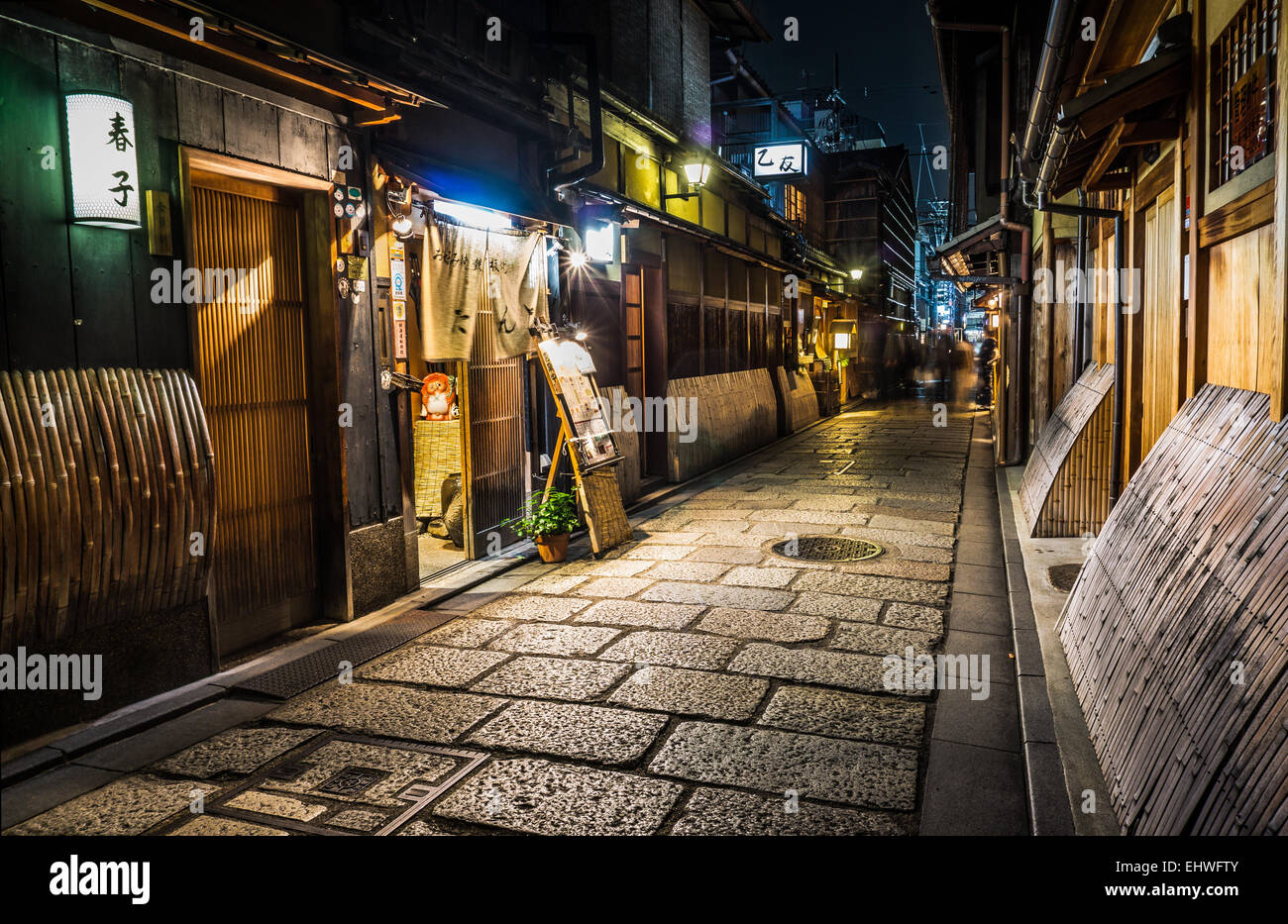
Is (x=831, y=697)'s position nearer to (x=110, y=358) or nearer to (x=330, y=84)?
(x=110, y=358)

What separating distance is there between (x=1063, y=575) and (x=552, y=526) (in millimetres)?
6659

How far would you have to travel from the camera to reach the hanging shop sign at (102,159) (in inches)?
247

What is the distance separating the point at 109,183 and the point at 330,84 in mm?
2347

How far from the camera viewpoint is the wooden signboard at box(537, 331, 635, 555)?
1209 cm

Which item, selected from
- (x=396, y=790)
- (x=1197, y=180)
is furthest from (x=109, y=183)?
(x=1197, y=180)

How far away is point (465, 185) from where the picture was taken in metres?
10.8

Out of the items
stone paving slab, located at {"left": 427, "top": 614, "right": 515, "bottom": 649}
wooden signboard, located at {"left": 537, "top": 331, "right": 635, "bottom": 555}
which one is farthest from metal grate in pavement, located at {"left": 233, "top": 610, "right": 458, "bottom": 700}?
wooden signboard, located at {"left": 537, "top": 331, "right": 635, "bottom": 555}

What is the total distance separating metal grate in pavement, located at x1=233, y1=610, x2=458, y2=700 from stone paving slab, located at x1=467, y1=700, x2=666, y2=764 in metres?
2.05

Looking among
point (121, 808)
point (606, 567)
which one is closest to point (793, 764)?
point (121, 808)

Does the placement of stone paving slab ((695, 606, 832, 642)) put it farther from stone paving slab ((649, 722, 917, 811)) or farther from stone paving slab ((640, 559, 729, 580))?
stone paving slab ((649, 722, 917, 811))

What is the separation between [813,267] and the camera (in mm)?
33844

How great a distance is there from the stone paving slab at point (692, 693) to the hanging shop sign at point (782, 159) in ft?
76.3

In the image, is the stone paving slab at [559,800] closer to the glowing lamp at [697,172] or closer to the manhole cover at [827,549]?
the manhole cover at [827,549]

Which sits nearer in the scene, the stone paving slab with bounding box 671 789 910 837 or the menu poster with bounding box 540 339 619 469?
the stone paving slab with bounding box 671 789 910 837
